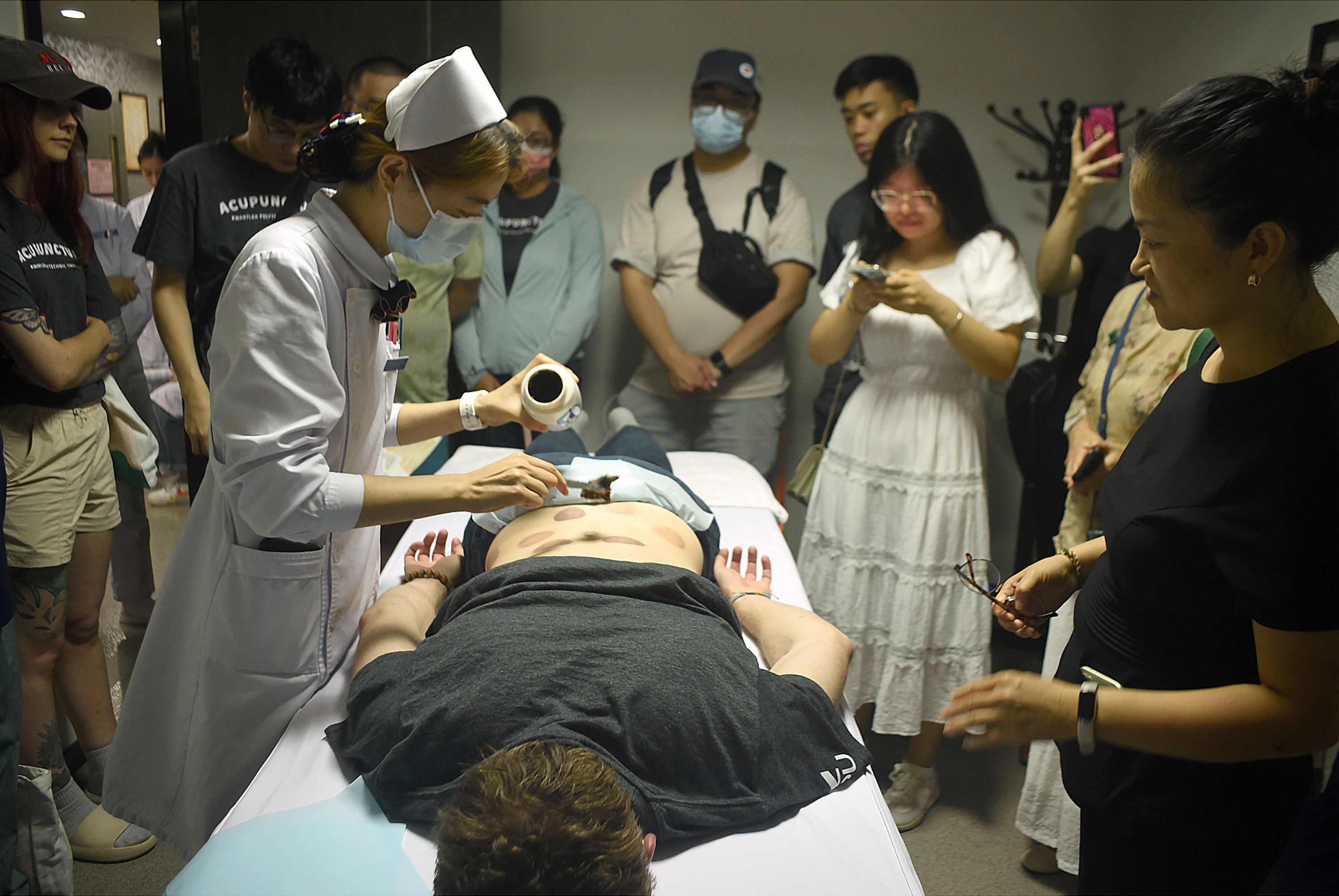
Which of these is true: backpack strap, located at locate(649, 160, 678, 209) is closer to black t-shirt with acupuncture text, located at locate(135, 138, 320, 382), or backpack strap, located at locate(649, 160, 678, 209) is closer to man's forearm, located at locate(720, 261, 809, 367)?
man's forearm, located at locate(720, 261, 809, 367)

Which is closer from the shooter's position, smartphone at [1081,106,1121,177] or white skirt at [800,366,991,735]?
smartphone at [1081,106,1121,177]

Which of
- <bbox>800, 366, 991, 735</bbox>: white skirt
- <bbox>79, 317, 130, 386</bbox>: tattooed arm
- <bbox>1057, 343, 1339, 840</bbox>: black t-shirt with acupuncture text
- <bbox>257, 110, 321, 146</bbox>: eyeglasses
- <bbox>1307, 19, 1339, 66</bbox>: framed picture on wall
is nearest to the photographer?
<bbox>1057, 343, 1339, 840</bbox>: black t-shirt with acupuncture text

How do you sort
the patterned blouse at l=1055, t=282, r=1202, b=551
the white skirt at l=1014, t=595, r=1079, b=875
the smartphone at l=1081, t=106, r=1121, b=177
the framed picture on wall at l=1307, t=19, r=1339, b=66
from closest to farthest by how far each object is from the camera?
1. the framed picture on wall at l=1307, t=19, r=1339, b=66
2. the patterned blouse at l=1055, t=282, r=1202, b=551
3. the white skirt at l=1014, t=595, r=1079, b=875
4. the smartphone at l=1081, t=106, r=1121, b=177

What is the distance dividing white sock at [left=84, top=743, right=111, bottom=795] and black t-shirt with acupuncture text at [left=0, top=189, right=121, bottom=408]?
749mm

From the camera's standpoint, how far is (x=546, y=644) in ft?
4.18

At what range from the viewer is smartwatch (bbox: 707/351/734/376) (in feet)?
9.89

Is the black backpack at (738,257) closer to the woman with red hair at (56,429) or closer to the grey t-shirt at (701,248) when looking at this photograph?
the grey t-shirt at (701,248)

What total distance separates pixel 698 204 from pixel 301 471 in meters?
2.06

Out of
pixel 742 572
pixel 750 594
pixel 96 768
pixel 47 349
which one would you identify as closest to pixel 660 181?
pixel 742 572

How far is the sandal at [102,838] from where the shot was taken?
6.10ft

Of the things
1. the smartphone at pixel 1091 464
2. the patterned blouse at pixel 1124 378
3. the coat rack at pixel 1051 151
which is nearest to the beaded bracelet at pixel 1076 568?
the patterned blouse at pixel 1124 378

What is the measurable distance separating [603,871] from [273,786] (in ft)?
2.02

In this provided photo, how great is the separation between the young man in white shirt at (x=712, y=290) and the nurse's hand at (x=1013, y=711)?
2.17 m

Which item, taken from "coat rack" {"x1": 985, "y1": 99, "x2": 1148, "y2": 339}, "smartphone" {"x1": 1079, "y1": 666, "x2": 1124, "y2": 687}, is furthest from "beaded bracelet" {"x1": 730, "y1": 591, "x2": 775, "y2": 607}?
"coat rack" {"x1": 985, "y1": 99, "x2": 1148, "y2": 339}
